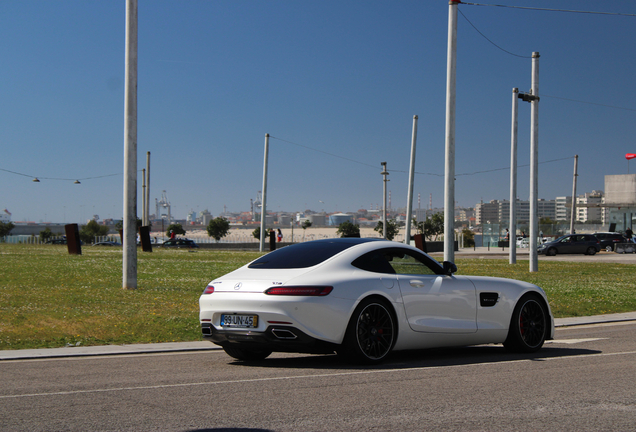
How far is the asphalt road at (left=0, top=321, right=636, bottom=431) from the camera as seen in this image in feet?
17.4

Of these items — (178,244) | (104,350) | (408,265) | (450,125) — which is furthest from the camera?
(178,244)

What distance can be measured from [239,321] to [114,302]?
6995mm

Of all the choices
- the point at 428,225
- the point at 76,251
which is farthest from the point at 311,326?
the point at 428,225

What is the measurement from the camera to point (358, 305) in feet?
25.2

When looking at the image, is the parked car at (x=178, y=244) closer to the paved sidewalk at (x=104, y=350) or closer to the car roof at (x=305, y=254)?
the paved sidewalk at (x=104, y=350)

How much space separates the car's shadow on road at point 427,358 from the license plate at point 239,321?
790 mm

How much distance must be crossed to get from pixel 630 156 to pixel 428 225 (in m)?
62.8

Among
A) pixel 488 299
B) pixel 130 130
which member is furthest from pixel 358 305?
pixel 130 130

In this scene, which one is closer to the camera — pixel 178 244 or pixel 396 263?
pixel 396 263

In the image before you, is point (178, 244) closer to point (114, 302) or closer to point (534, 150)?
point (534, 150)

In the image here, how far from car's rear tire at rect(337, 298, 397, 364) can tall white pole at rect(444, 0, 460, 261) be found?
48.4 ft

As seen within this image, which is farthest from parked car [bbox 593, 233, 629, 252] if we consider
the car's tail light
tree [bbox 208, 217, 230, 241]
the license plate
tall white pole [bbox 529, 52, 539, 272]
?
tree [bbox 208, 217, 230, 241]

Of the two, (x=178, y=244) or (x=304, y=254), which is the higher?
(x=304, y=254)

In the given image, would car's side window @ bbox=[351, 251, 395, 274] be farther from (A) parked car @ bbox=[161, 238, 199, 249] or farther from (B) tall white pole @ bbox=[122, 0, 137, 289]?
(A) parked car @ bbox=[161, 238, 199, 249]
